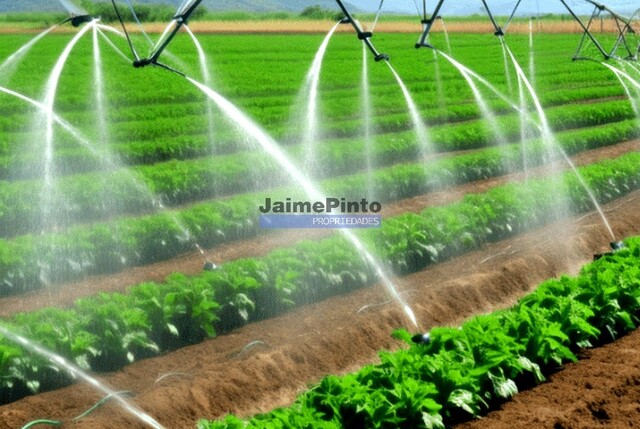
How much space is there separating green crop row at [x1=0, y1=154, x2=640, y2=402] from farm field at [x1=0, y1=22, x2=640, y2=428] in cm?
2

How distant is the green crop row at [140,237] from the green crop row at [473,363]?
5400 mm

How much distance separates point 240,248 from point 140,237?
1.46 m

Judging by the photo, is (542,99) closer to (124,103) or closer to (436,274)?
(124,103)

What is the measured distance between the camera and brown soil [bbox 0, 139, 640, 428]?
7.62 meters

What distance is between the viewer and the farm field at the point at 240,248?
8641 mm

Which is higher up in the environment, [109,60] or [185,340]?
[109,60]

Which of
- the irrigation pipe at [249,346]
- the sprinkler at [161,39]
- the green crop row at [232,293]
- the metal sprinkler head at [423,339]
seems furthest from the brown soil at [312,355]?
the sprinkler at [161,39]

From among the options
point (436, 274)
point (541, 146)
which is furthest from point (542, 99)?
point (436, 274)

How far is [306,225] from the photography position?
46.0ft

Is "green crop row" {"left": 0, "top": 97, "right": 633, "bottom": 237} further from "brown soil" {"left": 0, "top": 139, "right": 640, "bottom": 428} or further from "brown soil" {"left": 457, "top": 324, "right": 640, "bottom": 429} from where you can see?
"brown soil" {"left": 457, "top": 324, "right": 640, "bottom": 429}

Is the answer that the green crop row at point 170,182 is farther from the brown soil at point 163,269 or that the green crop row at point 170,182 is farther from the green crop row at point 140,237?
the brown soil at point 163,269

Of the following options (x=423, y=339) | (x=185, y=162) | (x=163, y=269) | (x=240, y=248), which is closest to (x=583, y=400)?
(x=423, y=339)

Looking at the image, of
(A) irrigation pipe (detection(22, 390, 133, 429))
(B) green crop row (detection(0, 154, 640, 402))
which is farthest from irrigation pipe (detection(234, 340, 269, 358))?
(A) irrigation pipe (detection(22, 390, 133, 429))

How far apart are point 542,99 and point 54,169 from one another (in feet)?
67.1
